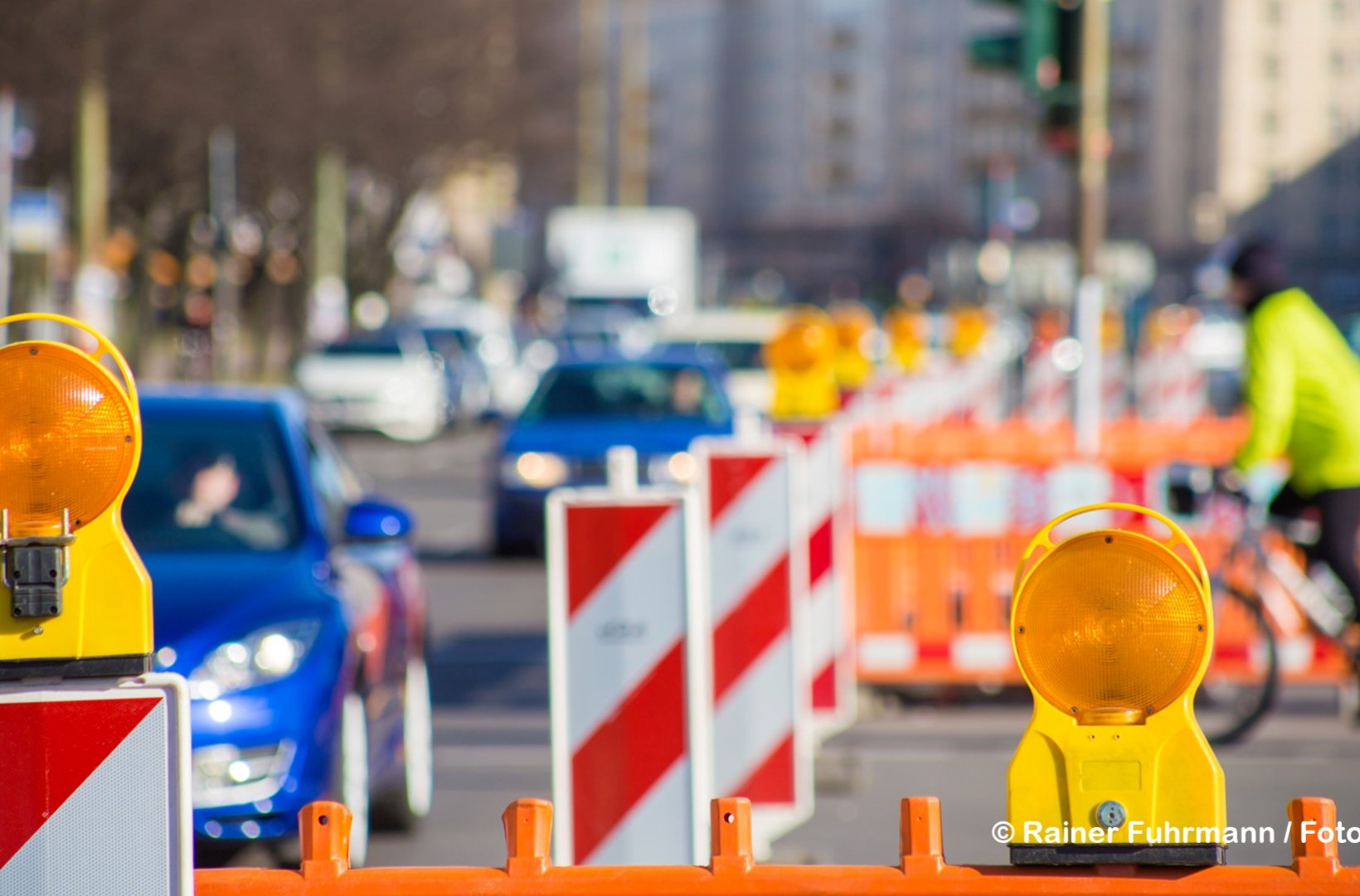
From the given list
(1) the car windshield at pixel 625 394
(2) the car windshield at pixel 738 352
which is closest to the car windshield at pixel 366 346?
(2) the car windshield at pixel 738 352

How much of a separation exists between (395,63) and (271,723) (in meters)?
50.1

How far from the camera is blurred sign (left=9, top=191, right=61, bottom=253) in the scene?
2780cm

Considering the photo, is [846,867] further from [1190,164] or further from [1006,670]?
[1190,164]

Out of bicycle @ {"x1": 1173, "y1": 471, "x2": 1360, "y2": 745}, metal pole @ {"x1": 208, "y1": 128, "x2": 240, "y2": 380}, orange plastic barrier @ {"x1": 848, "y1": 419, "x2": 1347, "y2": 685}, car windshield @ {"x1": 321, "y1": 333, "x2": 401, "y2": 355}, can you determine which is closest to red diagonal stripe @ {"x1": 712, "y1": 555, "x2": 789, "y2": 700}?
bicycle @ {"x1": 1173, "y1": 471, "x2": 1360, "y2": 745}

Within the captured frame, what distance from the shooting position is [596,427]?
17.8 meters

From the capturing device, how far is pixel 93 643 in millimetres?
3691

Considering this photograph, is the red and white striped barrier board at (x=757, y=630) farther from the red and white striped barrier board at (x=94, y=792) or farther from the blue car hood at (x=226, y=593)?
the red and white striped barrier board at (x=94, y=792)

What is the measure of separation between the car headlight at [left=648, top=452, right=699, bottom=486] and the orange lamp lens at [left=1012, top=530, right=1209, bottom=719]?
1306cm

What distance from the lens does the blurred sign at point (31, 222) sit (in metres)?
27.8

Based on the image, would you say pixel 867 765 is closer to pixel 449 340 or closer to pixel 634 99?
pixel 449 340

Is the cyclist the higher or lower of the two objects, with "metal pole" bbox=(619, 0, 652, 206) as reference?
lower

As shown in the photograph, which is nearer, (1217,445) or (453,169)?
(1217,445)

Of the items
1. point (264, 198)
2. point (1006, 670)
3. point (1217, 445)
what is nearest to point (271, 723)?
point (1006, 670)

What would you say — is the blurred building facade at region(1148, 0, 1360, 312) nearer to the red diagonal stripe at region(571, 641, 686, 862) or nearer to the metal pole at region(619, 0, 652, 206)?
the metal pole at region(619, 0, 652, 206)
